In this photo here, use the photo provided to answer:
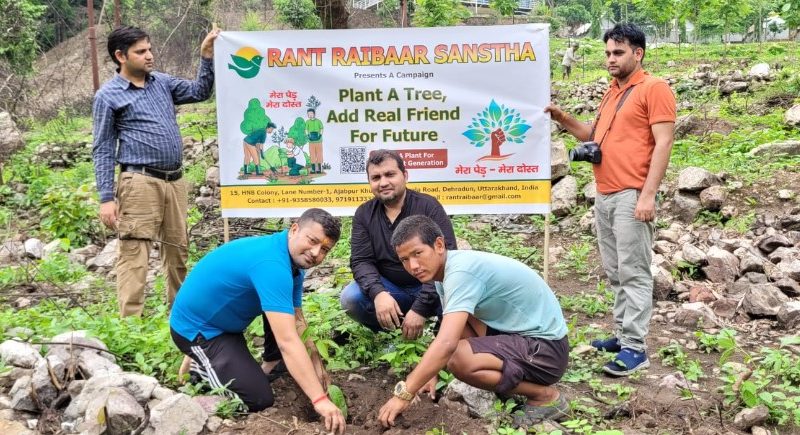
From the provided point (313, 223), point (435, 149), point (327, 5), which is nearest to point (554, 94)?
point (327, 5)

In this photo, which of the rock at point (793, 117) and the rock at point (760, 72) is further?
the rock at point (760, 72)

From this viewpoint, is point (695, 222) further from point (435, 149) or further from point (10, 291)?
point (10, 291)

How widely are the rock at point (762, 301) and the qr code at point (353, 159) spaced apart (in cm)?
300

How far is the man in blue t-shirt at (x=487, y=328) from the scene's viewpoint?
3234mm

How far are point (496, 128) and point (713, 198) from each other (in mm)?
3326

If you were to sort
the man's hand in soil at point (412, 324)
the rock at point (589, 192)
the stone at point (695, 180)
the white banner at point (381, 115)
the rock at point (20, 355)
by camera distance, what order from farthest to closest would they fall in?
the rock at point (589, 192), the stone at point (695, 180), the white banner at point (381, 115), the man's hand in soil at point (412, 324), the rock at point (20, 355)

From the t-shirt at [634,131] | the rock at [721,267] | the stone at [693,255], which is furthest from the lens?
the stone at [693,255]

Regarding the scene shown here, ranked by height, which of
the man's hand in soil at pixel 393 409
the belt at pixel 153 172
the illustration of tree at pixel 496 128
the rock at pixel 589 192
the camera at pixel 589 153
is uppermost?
the illustration of tree at pixel 496 128

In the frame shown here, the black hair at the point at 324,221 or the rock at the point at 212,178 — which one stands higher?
the black hair at the point at 324,221

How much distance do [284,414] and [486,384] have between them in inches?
41.1

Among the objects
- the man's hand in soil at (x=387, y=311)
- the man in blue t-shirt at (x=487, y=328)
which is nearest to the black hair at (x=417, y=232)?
the man in blue t-shirt at (x=487, y=328)

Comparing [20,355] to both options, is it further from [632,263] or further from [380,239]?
[632,263]

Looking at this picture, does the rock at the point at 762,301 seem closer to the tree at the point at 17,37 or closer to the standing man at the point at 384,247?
the standing man at the point at 384,247

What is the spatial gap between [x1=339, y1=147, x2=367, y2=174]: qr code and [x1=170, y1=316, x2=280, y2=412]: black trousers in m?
1.90
